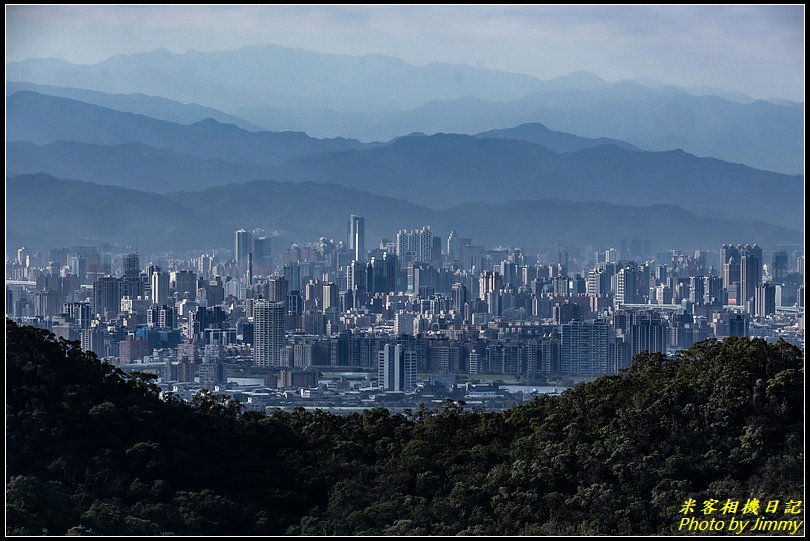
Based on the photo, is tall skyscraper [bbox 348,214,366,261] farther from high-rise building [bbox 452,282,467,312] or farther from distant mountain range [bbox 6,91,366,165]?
high-rise building [bbox 452,282,467,312]

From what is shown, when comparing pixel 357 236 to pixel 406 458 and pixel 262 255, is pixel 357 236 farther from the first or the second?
pixel 406 458

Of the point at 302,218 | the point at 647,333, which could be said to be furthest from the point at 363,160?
the point at 647,333

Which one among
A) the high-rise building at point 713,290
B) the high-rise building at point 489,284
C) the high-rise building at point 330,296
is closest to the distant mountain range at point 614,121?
the high-rise building at point 713,290

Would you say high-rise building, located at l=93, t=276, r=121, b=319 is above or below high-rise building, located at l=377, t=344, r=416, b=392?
above

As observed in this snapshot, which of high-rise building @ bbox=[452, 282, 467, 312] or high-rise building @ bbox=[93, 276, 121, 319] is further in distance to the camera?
high-rise building @ bbox=[452, 282, 467, 312]

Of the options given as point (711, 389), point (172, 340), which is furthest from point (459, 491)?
point (172, 340)

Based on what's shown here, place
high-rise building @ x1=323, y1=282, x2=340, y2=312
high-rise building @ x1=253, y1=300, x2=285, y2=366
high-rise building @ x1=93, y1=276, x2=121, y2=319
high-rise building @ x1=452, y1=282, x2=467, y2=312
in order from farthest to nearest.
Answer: high-rise building @ x1=452, y1=282, x2=467, y2=312, high-rise building @ x1=323, y1=282, x2=340, y2=312, high-rise building @ x1=93, y1=276, x2=121, y2=319, high-rise building @ x1=253, y1=300, x2=285, y2=366

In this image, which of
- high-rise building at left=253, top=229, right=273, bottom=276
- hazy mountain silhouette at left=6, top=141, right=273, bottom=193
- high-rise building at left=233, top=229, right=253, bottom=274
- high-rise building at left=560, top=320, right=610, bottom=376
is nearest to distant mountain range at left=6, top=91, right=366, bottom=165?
hazy mountain silhouette at left=6, top=141, right=273, bottom=193
